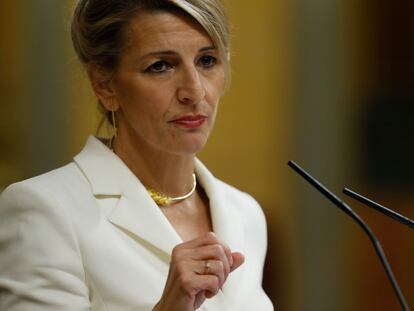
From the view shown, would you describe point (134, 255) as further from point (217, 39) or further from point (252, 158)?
point (252, 158)

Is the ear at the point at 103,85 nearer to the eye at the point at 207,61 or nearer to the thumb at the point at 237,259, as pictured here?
the eye at the point at 207,61

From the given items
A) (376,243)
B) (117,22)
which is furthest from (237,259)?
(117,22)

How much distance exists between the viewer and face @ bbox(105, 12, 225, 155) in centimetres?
124

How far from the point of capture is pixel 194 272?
108cm

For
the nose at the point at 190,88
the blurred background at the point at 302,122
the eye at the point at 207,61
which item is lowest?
the blurred background at the point at 302,122

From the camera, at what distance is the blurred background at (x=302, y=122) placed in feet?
8.31

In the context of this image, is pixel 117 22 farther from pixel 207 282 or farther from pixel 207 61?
pixel 207 282

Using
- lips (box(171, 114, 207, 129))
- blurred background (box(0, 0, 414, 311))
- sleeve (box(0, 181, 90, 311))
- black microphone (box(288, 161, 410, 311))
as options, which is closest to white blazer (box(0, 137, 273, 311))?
sleeve (box(0, 181, 90, 311))

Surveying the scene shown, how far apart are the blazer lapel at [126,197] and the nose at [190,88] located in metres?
0.14

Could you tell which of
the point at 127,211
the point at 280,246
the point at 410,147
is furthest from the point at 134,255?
the point at 410,147

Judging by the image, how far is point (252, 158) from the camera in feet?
8.77

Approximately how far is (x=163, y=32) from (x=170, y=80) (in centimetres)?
6

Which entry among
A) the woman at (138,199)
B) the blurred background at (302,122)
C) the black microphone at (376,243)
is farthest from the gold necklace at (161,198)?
the blurred background at (302,122)

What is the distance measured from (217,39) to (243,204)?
0.33m
